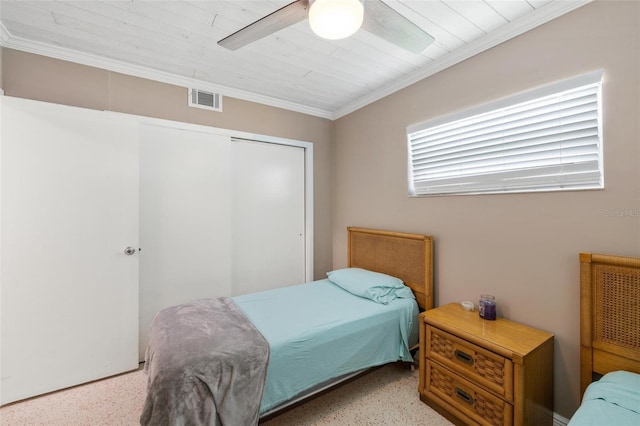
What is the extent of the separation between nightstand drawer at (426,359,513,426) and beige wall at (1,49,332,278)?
6.13 feet

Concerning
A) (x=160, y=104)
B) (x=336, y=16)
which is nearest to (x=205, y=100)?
(x=160, y=104)

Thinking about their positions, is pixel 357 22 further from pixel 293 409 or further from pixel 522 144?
pixel 293 409

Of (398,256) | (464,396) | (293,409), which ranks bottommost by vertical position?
(293,409)

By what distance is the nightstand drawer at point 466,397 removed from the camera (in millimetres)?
1464

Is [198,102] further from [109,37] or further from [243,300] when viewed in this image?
[243,300]

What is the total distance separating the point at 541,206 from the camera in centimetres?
168

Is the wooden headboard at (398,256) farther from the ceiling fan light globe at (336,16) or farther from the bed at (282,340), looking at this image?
the ceiling fan light globe at (336,16)

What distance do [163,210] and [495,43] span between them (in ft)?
9.64

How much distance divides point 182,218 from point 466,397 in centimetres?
259

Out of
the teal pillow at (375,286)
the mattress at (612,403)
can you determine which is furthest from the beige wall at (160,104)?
the mattress at (612,403)

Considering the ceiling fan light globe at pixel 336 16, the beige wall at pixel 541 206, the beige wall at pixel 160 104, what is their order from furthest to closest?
the beige wall at pixel 160 104 → the beige wall at pixel 541 206 → the ceiling fan light globe at pixel 336 16

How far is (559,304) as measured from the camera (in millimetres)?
→ 1610

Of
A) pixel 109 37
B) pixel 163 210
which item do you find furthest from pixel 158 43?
pixel 163 210

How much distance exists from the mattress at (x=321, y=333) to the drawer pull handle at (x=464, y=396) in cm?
44
